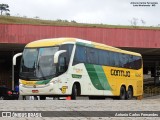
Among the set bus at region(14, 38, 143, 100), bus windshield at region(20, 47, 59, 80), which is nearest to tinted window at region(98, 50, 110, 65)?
bus at region(14, 38, 143, 100)

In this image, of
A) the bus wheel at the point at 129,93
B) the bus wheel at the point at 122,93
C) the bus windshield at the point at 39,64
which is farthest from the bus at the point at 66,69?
the bus wheel at the point at 129,93

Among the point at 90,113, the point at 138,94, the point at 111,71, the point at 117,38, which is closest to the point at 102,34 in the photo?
the point at 117,38

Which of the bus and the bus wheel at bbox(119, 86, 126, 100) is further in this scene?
the bus wheel at bbox(119, 86, 126, 100)

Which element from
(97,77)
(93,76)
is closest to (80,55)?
(93,76)

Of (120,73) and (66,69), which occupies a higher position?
(66,69)

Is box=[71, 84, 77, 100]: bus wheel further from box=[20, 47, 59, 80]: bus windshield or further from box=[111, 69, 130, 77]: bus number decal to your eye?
box=[111, 69, 130, 77]: bus number decal

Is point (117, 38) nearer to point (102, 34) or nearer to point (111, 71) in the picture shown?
point (102, 34)

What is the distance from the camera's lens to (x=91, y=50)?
22812 mm

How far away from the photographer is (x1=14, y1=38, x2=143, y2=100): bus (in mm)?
19984

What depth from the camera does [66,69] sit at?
66.6 feet

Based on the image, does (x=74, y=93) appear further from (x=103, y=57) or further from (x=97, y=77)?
(x=103, y=57)

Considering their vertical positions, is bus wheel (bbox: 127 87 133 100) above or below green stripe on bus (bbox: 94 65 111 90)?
below

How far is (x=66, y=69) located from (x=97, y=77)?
3.38 m

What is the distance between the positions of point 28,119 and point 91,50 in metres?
14.2
